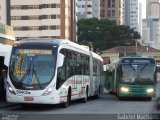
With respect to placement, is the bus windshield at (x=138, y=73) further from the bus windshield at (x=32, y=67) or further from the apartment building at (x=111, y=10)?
the apartment building at (x=111, y=10)

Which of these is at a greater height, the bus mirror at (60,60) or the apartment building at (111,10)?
the apartment building at (111,10)

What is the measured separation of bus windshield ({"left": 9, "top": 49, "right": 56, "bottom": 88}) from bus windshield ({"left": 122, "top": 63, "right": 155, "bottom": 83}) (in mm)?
10154

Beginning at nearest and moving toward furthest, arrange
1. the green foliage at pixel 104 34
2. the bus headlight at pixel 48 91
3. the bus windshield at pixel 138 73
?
the bus headlight at pixel 48 91 < the bus windshield at pixel 138 73 < the green foliage at pixel 104 34

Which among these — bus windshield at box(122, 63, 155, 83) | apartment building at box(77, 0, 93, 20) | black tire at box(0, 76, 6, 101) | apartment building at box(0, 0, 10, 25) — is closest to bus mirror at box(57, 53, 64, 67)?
black tire at box(0, 76, 6, 101)

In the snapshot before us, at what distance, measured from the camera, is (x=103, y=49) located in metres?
120

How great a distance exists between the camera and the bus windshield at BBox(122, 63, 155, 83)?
31297mm

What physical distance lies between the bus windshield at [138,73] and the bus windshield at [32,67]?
400 inches

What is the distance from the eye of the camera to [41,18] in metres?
123

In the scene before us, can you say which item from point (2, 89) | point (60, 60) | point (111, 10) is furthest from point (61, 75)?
point (111, 10)

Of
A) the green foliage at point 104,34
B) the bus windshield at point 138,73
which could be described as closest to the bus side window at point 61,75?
the bus windshield at point 138,73

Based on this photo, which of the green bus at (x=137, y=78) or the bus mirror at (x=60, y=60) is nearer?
the bus mirror at (x=60, y=60)

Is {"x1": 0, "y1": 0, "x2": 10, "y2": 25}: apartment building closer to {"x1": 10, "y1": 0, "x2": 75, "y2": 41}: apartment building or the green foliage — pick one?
{"x1": 10, "y1": 0, "x2": 75, "y2": 41}: apartment building

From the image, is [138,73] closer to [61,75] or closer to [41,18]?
[61,75]

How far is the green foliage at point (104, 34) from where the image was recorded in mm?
119438
